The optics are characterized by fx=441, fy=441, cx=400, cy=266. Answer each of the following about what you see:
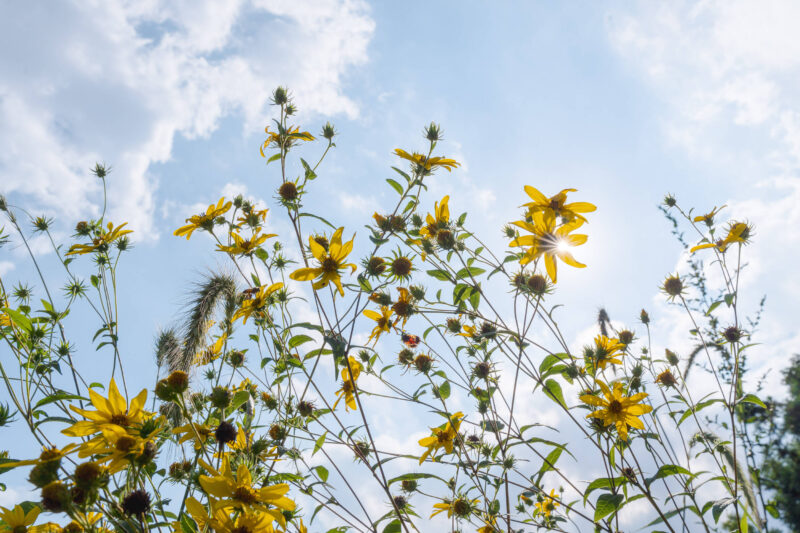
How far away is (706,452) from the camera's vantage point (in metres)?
2.34

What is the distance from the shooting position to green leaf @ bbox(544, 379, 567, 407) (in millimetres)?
1684

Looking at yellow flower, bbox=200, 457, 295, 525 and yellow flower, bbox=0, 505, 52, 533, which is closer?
yellow flower, bbox=200, 457, 295, 525

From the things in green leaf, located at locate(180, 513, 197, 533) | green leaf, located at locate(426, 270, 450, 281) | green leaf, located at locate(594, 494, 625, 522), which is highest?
green leaf, located at locate(426, 270, 450, 281)

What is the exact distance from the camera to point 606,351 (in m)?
2.08

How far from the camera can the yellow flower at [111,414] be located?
105 centimetres

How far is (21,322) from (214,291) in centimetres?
191

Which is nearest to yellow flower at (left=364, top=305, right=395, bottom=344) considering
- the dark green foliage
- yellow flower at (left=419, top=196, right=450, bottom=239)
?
yellow flower at (left=419, top=196, right=450, bottom=239)

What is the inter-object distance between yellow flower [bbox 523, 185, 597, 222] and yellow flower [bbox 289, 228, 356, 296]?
2.32 ft

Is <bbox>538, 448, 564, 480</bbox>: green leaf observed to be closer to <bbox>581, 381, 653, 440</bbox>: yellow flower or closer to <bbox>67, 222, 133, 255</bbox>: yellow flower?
<bbox>581, 381, 653, 440</bbox>: yellow flower

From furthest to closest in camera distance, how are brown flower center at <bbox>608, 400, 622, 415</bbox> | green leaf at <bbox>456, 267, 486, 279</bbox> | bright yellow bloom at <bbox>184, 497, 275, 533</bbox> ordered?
green leaf at <bbox>456, 267, 486, 279</bbox>
brown flower center at <bbox>608, 400, 622, 415</bbox>
bright yellow bloom at <bbox>184, 497, 275, 533</bbox>

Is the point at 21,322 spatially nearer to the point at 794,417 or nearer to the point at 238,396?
the point at 238,396

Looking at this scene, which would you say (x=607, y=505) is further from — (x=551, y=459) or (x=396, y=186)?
(x=396, y=186)

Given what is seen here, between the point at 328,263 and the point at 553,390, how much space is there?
1.02 meters

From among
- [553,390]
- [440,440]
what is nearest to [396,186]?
[553,390]
